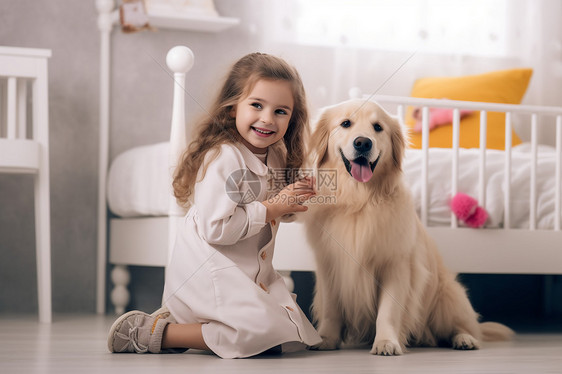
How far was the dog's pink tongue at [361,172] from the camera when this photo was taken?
1.61 m

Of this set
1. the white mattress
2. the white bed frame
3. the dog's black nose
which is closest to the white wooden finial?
the white bed frame

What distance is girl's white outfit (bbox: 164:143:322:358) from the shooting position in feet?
4.68

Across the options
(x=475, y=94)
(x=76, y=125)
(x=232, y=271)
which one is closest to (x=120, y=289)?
(x=76, y=125)

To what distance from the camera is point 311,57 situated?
3168 mm

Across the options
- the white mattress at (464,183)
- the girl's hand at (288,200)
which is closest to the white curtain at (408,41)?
the white mattress at (464,183)

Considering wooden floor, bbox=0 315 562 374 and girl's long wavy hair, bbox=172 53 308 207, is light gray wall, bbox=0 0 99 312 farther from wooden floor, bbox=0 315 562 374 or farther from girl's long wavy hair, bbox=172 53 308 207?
girl's long wavy hair, bbox=172 53 308 207

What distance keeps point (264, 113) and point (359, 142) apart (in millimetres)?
244

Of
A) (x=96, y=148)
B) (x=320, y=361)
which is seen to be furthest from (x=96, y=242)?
(x=320, y=361)

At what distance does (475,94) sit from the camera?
2965 mm

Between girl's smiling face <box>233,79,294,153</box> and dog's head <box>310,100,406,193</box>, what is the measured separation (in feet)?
0.57

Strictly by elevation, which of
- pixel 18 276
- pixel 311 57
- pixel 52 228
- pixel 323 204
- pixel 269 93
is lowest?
pixel 18 276

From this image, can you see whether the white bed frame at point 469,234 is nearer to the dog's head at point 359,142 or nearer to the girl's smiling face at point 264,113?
the dog's head at point 359,142

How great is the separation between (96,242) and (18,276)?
341 mm

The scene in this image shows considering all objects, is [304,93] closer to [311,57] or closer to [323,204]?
[323,204]
